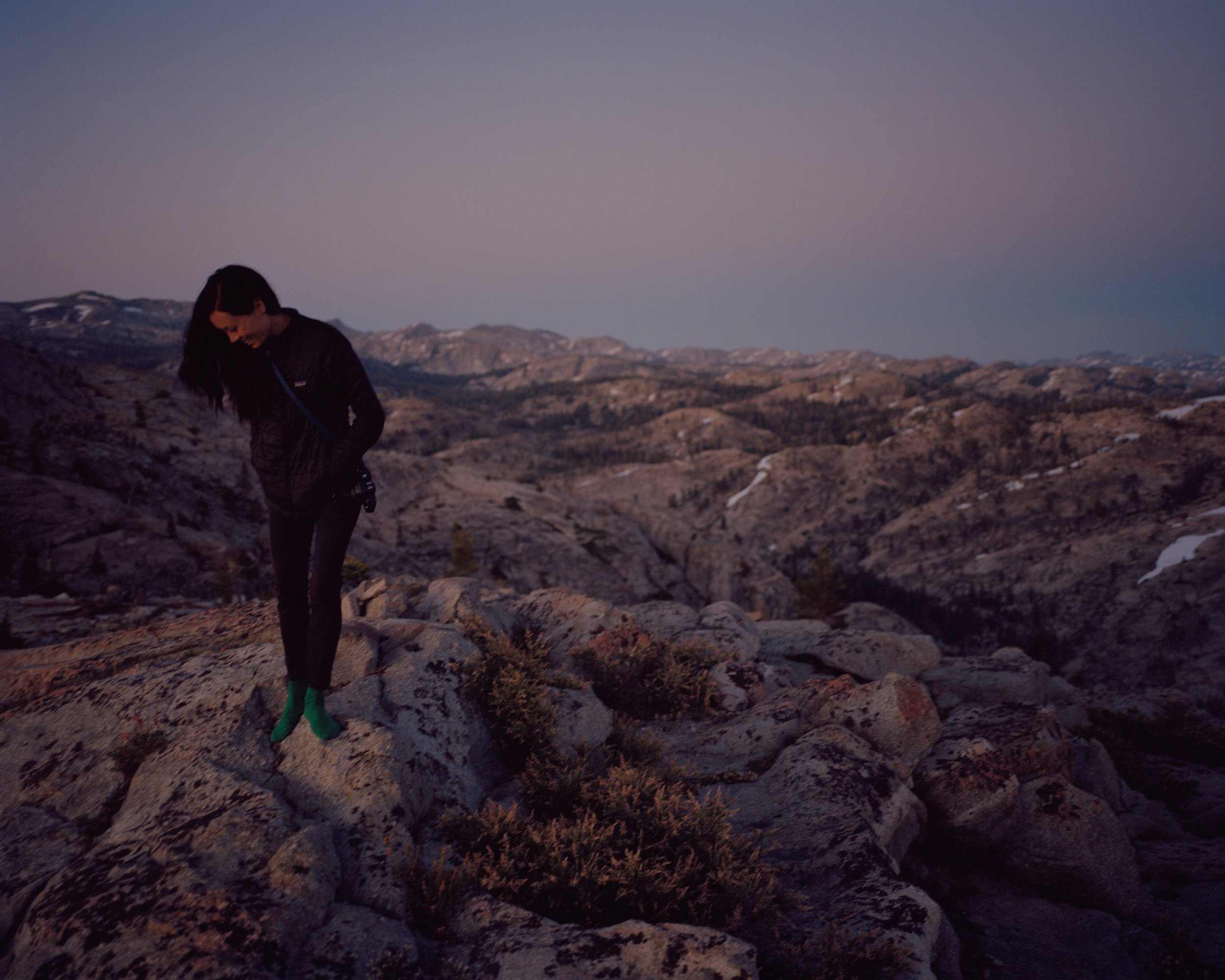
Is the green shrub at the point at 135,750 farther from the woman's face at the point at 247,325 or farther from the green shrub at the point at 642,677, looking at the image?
the green shrub at the point at 642,677

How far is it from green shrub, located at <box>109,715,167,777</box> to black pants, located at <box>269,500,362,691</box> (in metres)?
1.69

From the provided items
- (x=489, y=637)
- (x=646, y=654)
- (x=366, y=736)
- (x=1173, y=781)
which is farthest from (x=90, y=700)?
(x=1173, y=781)

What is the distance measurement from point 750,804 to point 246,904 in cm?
597

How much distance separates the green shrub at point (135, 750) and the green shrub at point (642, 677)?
6.07 meters

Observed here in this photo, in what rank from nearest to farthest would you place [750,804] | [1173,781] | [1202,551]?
[750,804], [1173,781], [1202,551]

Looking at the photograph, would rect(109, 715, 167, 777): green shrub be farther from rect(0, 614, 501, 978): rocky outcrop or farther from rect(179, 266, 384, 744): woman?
rect(179, 266, 384, 744): woman

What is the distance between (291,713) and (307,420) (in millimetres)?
3174

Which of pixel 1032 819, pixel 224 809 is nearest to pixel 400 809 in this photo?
pixel 224 809

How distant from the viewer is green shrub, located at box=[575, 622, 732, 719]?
10.3m

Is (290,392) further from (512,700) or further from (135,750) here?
(512,700)

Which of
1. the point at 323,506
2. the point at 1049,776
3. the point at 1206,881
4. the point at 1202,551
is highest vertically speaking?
the point at 323,506

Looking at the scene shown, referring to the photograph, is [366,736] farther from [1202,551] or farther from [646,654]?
[1202,551]

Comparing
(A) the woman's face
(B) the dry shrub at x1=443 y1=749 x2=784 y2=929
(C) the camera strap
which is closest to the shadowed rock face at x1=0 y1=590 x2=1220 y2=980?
(B) the dry shrub at x1=443 y1=749 x2=784 y2=929

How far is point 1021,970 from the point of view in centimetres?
660
